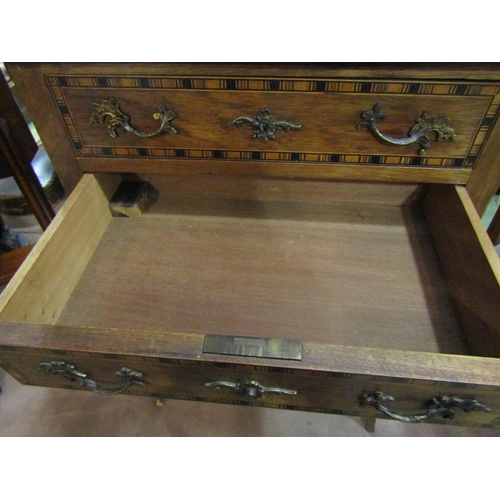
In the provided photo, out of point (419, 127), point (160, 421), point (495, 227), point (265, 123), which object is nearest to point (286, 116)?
point (265, 123)

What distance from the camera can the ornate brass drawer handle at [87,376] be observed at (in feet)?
1.51

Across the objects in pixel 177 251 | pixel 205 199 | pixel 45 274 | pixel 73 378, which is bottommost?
pixel 73 378

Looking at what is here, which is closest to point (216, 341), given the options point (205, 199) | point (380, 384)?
point (380, 384)

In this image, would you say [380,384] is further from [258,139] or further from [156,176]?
[156,176]

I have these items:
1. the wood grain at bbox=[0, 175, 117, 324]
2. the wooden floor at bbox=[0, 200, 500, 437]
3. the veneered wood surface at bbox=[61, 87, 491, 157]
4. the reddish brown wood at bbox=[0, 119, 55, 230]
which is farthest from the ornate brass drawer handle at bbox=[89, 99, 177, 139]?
the wooden floor at bbox=[0, 200, 500, 437]

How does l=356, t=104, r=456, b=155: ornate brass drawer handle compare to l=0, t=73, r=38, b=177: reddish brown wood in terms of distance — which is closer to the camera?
l=356, t=104, r=456, b=155: ornate brass drawer handle

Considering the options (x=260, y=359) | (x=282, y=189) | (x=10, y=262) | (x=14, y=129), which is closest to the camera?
(x=260, y=359)

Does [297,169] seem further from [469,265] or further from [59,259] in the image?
[59,259]

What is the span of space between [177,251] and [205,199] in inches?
5.9

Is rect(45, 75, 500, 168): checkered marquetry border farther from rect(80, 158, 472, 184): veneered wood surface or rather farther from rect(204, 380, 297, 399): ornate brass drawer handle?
rect(204, 380, 297, 399): ornate brass drawer handle

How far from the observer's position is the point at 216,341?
414 mm

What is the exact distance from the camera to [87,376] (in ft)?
1.58

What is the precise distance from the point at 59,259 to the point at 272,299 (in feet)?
1.10

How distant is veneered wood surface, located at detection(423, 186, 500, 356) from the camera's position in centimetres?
48
